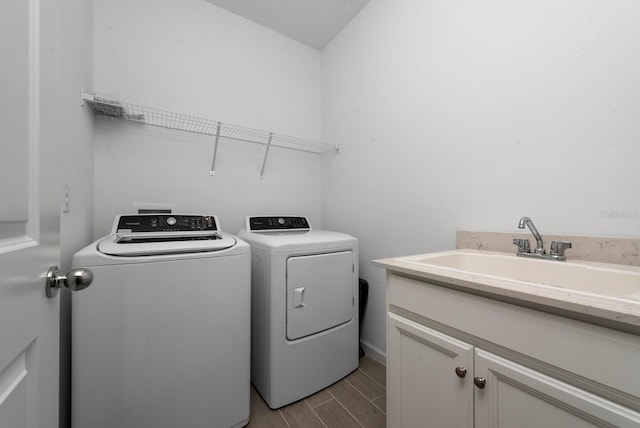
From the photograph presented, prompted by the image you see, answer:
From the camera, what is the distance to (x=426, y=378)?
3.17 feet

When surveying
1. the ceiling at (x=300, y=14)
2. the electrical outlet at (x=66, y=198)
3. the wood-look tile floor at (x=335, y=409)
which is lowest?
the wood-look tile floor at (x=335, y=409)

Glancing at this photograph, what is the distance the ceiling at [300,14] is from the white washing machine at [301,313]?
6.32ft

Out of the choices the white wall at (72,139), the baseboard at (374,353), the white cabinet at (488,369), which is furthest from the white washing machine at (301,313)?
the white wall at (72,139)

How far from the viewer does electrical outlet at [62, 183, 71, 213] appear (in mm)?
1117

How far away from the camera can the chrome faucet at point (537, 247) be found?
3.51 ft

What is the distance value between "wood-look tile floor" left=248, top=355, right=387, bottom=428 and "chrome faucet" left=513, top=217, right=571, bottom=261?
1.20 m

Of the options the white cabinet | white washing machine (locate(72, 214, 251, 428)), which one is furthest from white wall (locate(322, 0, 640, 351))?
white washing machine (locate(72, 214, 251, 428))

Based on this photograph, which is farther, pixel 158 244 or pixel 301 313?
pixel 301 313

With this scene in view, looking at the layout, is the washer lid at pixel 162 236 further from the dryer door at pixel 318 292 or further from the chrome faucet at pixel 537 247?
the chrome faucet at pixel 537 247

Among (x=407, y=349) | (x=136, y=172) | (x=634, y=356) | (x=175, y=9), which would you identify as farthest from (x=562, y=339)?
(x=175, y=9)

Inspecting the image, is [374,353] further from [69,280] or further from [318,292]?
[69,280]

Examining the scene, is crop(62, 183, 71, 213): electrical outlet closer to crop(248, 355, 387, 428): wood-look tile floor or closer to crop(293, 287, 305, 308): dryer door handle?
crop(293, 287, 305, 308): dryer door handle

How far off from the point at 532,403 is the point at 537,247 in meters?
0.69

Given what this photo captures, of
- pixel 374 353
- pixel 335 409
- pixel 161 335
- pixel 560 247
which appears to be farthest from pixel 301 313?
pixel 560 247
